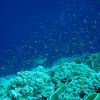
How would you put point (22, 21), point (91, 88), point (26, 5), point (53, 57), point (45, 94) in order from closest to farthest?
1. point (91, 88)
2. point (45, 94)
3. point (53, 57)
4. point (26, 5)
5. point (22, 21)

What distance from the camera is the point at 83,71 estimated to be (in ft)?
19.7

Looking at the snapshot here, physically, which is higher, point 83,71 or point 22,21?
point 22,21

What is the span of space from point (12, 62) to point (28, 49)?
2047mm

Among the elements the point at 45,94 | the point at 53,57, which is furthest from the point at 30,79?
the point at 53,57

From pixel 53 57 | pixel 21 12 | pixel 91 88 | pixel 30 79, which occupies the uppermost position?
pixel 21 12

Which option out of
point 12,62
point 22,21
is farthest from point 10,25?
point 12,62

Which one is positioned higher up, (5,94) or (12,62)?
(12,62)

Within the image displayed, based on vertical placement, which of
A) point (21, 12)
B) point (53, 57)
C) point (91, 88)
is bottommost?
point (91, 88)

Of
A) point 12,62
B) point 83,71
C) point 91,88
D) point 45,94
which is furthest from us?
point 12,62

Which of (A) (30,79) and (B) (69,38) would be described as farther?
(B) (69,38)

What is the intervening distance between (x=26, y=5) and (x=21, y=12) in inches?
77.0

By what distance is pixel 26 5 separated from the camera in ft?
172

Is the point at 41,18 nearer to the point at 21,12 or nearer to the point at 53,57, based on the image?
the point at 21,12

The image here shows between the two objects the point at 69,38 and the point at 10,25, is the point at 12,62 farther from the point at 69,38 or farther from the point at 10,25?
the point at 10,25
